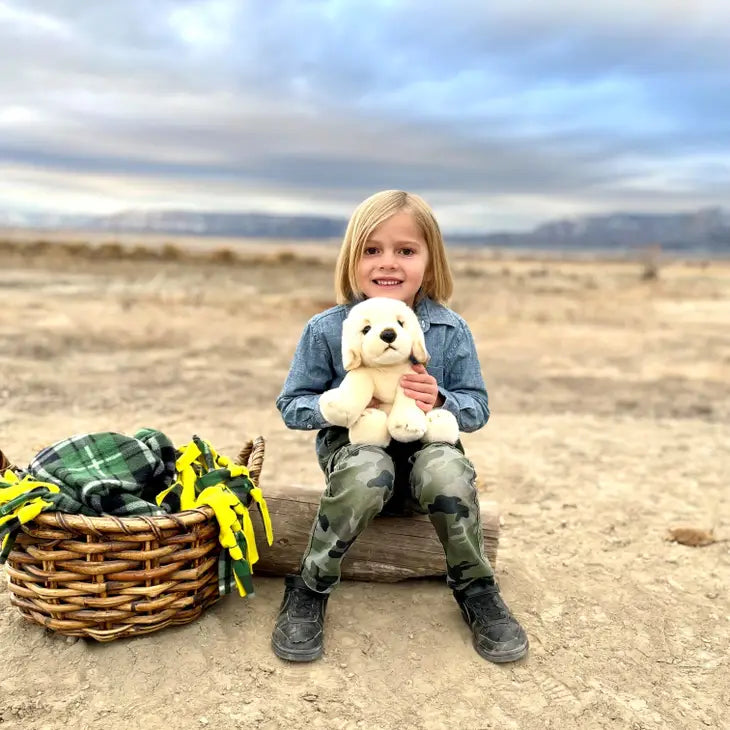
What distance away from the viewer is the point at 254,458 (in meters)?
3.13

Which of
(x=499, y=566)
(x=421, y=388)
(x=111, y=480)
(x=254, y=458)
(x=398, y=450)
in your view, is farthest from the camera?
(x=499, y=566)

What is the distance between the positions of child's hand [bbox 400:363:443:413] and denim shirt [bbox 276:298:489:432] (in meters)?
→ 0.14

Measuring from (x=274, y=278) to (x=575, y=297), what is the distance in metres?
8.44

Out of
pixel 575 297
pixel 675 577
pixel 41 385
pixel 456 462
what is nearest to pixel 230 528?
pixel 456 462

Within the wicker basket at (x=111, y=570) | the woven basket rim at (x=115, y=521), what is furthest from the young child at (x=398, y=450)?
the woven basket rim at (x=115, y=521)

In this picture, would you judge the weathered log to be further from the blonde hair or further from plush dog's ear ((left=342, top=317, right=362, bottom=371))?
the blonde hair

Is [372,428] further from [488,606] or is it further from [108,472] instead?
[108,472]

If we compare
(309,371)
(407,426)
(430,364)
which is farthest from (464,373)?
(309,371)

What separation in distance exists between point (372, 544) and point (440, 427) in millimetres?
668

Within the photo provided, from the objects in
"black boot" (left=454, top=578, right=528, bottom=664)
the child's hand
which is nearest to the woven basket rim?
the child's hand

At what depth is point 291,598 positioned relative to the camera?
293 cm

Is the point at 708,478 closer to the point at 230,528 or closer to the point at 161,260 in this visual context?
the point at 230,528

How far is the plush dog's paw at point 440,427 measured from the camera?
9.39ft

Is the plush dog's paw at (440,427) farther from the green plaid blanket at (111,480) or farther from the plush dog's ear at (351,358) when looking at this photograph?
the green plaid blanket at (111,480)
